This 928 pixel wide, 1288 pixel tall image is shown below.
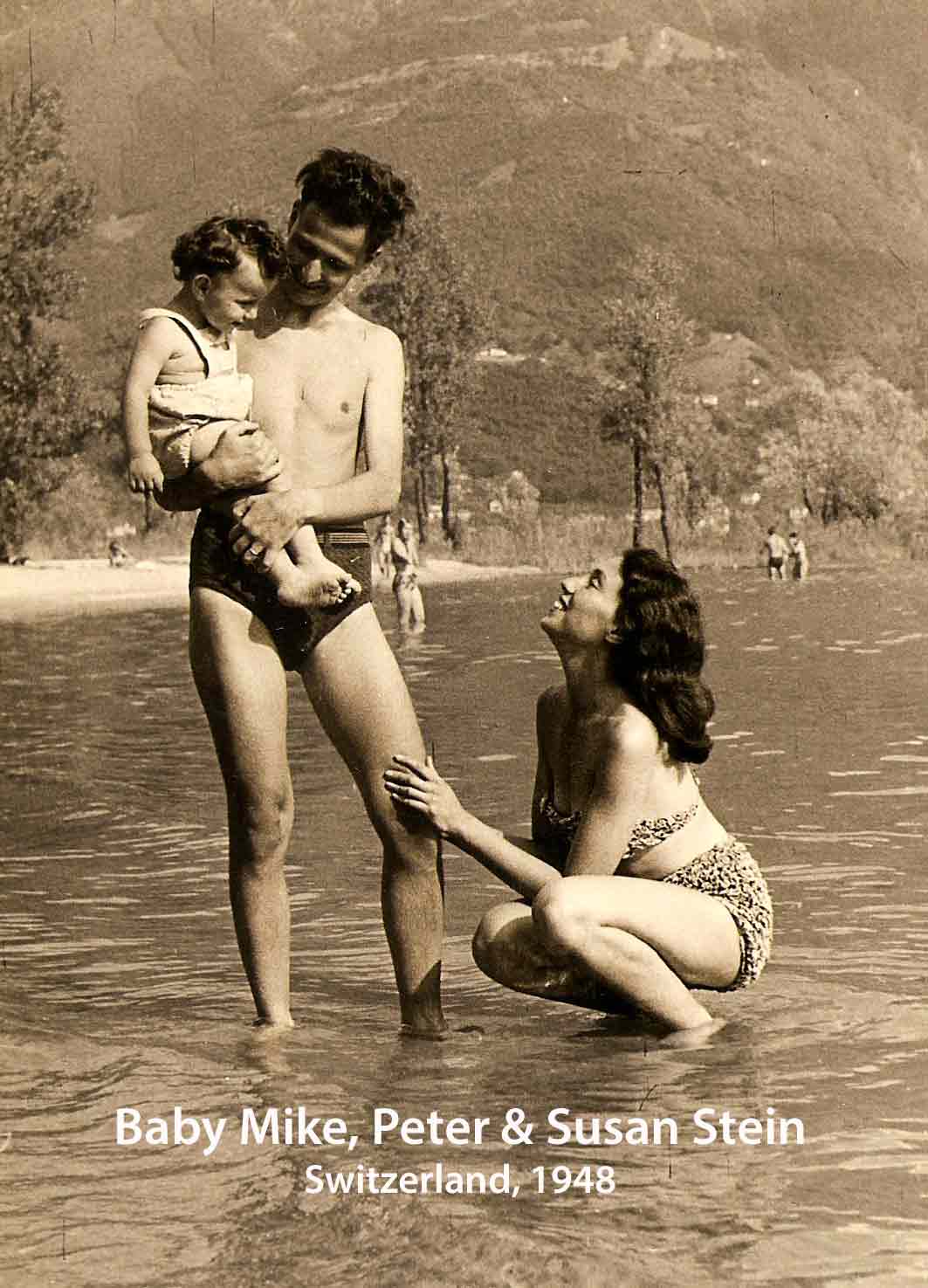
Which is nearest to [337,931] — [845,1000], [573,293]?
[845,1000]

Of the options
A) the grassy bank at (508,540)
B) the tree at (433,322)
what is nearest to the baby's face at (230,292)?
the grassy bank at (508,540)

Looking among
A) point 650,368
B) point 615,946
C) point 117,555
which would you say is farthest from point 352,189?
point 650,368

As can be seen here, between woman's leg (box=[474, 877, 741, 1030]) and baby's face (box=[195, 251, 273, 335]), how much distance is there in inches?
54.4

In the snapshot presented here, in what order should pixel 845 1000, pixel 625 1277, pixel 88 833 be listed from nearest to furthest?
pixel 625 1277 → pixel 845 1000 → pixel 88 833

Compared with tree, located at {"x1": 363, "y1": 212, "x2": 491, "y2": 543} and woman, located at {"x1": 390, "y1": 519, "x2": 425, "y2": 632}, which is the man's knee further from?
tree, located at {"x1": 363, "y1": 212, "x2": 491, "y2": 543}

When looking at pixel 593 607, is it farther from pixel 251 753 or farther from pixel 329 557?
pixel 251 753

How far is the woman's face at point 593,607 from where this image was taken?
4.89m

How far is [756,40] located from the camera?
173m

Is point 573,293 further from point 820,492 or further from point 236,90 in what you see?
point 236,90

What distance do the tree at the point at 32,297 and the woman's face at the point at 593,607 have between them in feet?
121

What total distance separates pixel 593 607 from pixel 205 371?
1.01m

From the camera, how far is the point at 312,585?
4.55 m

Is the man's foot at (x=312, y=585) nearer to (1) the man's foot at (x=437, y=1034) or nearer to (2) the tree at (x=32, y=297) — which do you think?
(1) the man's foot at (x=437, y=1034)

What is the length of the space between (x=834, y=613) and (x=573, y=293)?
3783 inches
